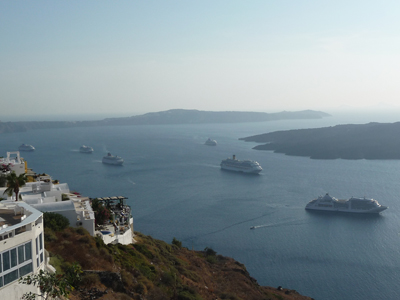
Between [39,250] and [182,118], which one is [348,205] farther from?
[182,118]

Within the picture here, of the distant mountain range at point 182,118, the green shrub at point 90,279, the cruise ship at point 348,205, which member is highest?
the distant mountain range at point 182,118

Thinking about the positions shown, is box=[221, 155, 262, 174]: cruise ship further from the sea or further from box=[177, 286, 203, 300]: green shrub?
box=[177, 286, 203, 300]: green shrub

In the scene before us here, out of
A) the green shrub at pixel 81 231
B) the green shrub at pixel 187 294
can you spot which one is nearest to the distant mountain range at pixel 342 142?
the green shrub at pixel 187 294

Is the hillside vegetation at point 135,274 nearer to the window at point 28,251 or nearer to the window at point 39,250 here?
the window at point 39,250

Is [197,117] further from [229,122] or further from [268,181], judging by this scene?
[268,181]

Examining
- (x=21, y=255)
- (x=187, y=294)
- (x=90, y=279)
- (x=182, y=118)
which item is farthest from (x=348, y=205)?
(x=182, y=118)

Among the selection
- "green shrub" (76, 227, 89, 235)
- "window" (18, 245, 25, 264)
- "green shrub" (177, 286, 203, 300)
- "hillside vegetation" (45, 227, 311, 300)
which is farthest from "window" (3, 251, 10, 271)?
"green shrub" (177, 286, 203, 300)
